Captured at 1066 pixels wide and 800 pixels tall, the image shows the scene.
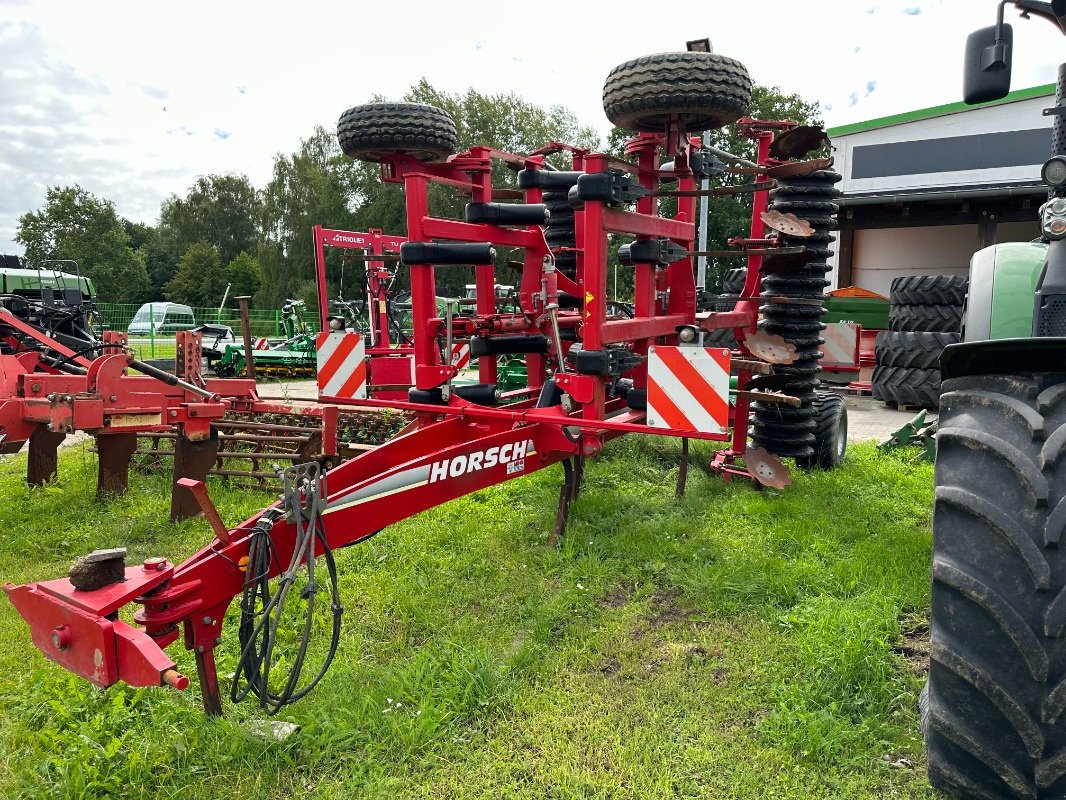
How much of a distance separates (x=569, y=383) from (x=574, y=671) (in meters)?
1.39

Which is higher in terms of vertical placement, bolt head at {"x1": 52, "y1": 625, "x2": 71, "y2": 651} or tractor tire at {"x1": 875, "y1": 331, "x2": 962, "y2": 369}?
tractor tire at {"x1": 875, "y1": 331, "x2": 962, "y2": 369}

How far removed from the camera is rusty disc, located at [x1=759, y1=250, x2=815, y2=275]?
5.08 meters

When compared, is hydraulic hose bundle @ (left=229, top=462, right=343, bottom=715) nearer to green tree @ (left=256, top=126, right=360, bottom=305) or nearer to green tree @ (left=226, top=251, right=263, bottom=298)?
green tree @ (left=256, top=126, right=360, bottom=305)

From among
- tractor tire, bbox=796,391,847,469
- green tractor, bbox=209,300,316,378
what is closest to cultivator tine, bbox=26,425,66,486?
tractor tire, bbox=796,391,847,469

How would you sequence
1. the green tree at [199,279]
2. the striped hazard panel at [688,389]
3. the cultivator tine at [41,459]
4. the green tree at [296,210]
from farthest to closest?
the green tree at [199,279] → the green tree at [296,210] → the cultivator tine at [41,459] → the striped hazard panel at [688,389]

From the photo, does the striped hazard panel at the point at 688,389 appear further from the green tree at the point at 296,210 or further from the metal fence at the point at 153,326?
the green tree at the point at 296,210

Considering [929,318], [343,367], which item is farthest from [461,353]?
[929,318]

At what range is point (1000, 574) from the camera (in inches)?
70.9

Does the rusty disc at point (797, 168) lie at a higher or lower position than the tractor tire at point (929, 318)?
higher

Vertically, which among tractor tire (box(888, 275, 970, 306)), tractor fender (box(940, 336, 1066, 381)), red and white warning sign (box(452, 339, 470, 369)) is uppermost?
tractor tire (box(888, 275, 970, 306))

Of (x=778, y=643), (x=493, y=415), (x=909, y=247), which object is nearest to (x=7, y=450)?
(x=493, y=415)

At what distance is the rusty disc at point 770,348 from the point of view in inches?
193

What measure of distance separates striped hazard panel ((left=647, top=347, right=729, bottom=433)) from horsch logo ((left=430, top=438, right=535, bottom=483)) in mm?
697

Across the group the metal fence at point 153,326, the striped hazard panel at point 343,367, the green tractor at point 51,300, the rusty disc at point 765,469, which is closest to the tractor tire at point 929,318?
the rusty disc at point 765,469
